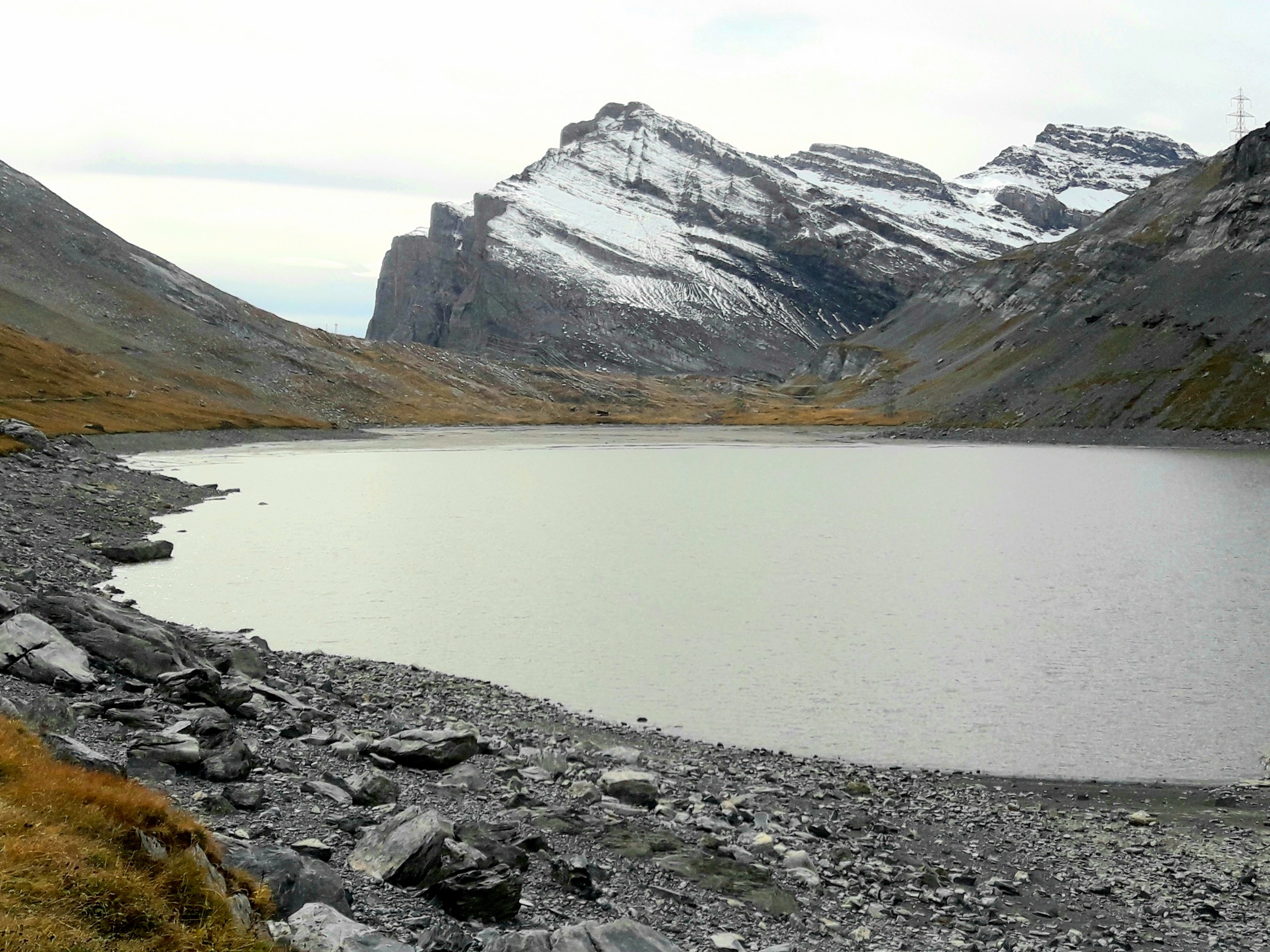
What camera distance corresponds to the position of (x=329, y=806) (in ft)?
48.7

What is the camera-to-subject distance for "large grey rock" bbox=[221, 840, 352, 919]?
1127 centimetres

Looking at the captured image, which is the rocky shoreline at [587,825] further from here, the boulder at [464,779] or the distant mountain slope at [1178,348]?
the distant mountain slope at [1178,348]

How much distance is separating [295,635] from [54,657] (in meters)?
15.0

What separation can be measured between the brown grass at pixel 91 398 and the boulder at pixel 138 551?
58.6 meters

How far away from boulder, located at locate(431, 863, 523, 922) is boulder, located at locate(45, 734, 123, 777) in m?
4.41

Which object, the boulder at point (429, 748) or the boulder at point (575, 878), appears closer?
the boulder at point (575, 878)

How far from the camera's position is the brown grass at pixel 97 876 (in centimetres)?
879

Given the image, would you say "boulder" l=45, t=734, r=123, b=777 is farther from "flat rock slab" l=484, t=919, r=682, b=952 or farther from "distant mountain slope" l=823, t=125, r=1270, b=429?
"distant mountain slope" l=823, t=125, r=1270, b=429

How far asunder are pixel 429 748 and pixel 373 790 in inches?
115

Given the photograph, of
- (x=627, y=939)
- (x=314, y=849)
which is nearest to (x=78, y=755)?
(x=314, y=849)

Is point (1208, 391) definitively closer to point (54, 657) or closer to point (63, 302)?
point (54, 657)

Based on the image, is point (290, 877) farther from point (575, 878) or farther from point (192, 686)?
point (192, 686)

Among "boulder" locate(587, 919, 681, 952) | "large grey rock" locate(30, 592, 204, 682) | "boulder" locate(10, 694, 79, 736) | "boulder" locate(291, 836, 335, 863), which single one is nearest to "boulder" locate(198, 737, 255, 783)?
"boulder" locate(10, 694, 79, 736)

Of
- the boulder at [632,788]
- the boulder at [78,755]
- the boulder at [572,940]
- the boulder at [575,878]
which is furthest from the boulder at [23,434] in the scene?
the boulder at [572,940]
